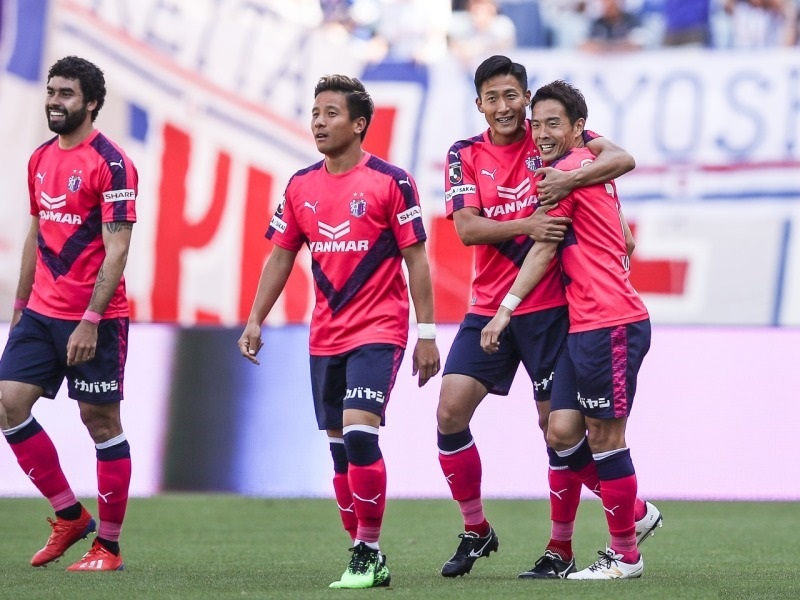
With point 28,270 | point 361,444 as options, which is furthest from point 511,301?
point 28,270

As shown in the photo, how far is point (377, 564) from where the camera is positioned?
17.8 feet

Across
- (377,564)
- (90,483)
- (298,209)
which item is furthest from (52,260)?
(90,483)

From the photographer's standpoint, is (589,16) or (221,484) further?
(589,16)

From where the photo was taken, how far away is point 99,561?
6.03 metres

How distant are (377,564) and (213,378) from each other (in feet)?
16.9

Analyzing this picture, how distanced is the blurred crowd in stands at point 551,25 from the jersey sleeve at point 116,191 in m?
6.67

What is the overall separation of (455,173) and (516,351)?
31.6 inches

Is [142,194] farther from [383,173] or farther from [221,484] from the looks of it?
[383,173]

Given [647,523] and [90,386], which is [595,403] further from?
[90,386]

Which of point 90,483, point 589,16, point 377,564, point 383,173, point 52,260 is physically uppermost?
point 589,16

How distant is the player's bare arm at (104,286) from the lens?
5.93 metres

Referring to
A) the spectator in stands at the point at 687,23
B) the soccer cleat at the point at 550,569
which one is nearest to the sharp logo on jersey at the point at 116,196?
the soccer cleat at the point at 550,569

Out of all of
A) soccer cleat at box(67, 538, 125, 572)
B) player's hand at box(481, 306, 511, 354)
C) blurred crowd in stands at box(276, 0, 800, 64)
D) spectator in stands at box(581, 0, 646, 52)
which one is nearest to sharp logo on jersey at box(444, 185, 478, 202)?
player's hand at box(481, 306, 511, 354)

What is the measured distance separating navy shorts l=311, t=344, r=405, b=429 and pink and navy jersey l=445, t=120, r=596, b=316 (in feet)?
1.99
